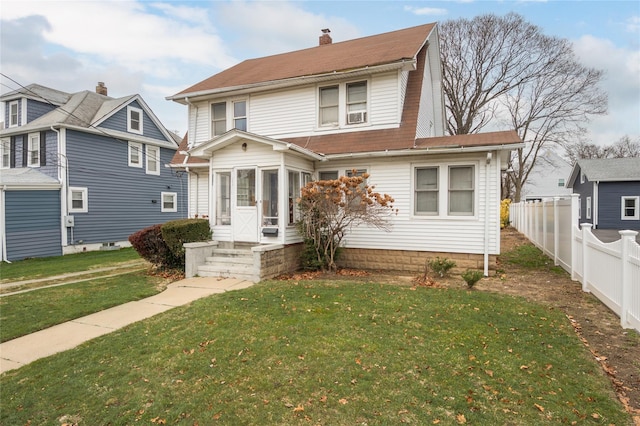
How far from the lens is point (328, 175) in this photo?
11.3 metres

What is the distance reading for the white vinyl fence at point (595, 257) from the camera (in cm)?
505

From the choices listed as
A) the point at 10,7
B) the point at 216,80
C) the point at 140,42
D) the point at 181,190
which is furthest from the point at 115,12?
the point at 181,190

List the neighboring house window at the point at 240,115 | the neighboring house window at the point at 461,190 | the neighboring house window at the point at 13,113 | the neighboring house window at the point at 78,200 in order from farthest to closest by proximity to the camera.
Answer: the neighboring house window at the point at 13,113 → the neighboring house window at the point at 78,200 → the neighboring house window at the point at 240,115 → the neighboring house window at the point at 461,190

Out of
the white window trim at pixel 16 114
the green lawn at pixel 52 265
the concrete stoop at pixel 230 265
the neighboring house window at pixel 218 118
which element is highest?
the white window trim at pixel 16 114

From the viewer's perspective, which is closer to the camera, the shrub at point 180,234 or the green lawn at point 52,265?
the shrub at point 180,234

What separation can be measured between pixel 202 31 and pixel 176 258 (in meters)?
8.89

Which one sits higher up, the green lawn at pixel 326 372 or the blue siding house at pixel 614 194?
the blue siding house at pixel 614 194

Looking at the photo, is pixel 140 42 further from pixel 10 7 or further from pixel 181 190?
pixel 181 190

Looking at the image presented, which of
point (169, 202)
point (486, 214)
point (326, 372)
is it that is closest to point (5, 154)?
point (169, 202)

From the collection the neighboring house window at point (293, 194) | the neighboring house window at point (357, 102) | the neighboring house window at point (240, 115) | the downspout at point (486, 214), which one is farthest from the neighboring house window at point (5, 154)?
the downspout at point (486, 214)

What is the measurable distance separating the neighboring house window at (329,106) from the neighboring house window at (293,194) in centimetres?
249

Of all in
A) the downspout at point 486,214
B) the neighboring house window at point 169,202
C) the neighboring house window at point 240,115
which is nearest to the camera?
the downspout at point 486,214

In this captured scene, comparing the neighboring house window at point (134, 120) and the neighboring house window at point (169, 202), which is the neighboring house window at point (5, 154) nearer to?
the neighboring house window at point (134, 120)

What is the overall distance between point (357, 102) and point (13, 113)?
63.0 feet
